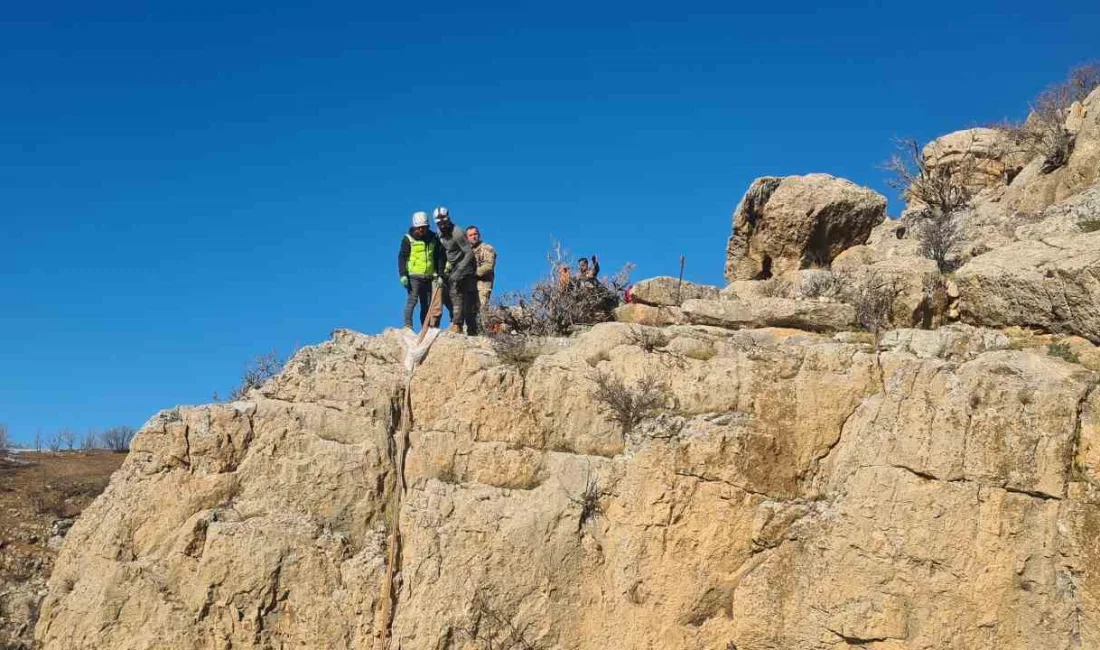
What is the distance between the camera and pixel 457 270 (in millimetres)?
13578

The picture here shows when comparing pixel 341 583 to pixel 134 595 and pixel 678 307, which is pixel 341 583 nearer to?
pixel 134 595

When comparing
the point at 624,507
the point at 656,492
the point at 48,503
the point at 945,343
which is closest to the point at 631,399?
the point at 656,492

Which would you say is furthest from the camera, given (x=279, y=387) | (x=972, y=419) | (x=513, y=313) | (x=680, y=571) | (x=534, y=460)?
(x=513, y=313)

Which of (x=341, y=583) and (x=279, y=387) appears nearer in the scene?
(x=341, y=583)

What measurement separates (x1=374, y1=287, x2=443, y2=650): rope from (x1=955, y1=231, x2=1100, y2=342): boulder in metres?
6.90

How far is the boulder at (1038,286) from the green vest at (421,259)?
6.88 meters

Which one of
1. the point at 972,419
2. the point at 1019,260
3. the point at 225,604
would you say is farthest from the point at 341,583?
the point at 1019,260

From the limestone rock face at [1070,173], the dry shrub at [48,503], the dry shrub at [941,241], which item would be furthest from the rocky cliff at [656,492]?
the dry shrub at [48,503]

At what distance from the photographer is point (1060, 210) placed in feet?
43.9

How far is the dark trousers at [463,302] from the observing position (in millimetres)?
13445

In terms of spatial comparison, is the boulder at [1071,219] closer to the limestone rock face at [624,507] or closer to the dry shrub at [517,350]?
the limestone rock face at [624,507]

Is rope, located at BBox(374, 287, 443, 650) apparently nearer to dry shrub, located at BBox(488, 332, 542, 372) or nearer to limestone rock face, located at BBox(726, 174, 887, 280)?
dry shrub, located at BBox(488, 332, 542, 372)

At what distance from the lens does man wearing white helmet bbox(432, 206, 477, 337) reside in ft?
44.4

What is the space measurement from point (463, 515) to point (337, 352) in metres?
3.08
